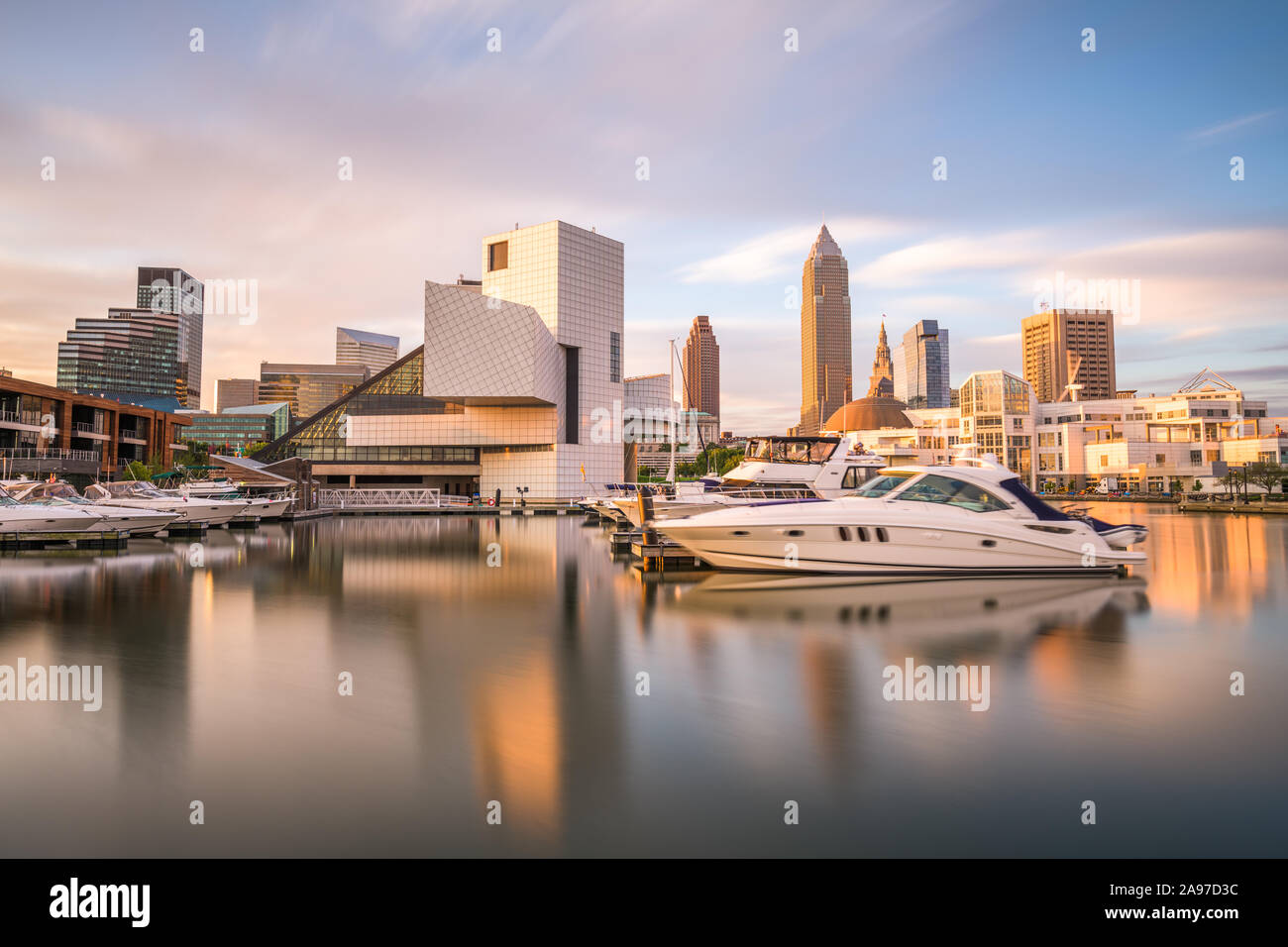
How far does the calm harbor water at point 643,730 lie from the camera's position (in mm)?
4105

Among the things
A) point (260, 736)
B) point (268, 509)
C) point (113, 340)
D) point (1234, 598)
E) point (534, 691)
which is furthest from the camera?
point (113, 340)

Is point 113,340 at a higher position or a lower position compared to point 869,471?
higher

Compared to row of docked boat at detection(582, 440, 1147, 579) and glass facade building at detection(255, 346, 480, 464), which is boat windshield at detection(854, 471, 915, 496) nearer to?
row of docked boat at detection(582, 440, 1147, 579)

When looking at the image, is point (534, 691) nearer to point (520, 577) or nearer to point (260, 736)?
point (260, 736)

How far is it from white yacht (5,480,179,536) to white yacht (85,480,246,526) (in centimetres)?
137

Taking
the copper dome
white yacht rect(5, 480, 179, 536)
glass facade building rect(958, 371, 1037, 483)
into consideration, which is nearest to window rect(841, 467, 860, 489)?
white yacht rect(5, 480, 179, 536)

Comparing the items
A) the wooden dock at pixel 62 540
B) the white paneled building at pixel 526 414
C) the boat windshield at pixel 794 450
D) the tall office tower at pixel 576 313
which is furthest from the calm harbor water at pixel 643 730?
the tall office tower at pixel 576 313

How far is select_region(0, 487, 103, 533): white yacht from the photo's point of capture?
21.1 meters

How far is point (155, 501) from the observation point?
2817 centimetres

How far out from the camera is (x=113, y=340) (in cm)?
19162

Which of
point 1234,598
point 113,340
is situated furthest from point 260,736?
point 113,340
